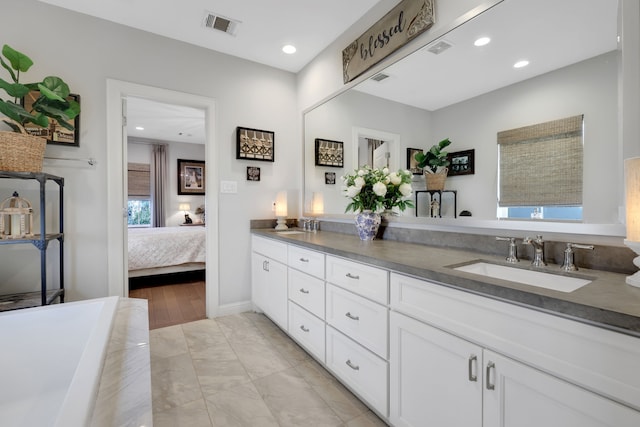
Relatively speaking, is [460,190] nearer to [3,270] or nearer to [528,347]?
[528,347]

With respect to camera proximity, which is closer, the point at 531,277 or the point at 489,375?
the point at 489,375

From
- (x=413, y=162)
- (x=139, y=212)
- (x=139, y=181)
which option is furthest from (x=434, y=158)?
(x=139, y=212)

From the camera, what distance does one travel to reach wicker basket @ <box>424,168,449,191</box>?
175 centimetres

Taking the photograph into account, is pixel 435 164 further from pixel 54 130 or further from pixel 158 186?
pixel 158 186

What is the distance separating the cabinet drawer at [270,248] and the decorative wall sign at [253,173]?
60 centimetres

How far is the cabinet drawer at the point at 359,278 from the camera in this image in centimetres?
136

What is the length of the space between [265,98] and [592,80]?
2583 mm

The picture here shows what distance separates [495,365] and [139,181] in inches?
286

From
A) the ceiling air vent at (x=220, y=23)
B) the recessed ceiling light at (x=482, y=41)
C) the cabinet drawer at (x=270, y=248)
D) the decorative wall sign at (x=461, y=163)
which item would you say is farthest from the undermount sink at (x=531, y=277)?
the ceiling air vent at (x=220, y=23)

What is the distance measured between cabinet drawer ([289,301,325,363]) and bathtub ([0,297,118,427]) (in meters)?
1.09

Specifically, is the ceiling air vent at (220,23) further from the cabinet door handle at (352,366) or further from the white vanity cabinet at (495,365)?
the cabinet door handle at (352,366)

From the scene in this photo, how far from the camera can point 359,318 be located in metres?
1.50

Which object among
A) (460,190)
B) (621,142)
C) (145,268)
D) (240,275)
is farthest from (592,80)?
(145,268)

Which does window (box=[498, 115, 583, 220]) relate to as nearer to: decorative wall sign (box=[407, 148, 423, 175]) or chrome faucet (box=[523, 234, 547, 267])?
chrome faucet (box=[523, 234, 547, 267])
